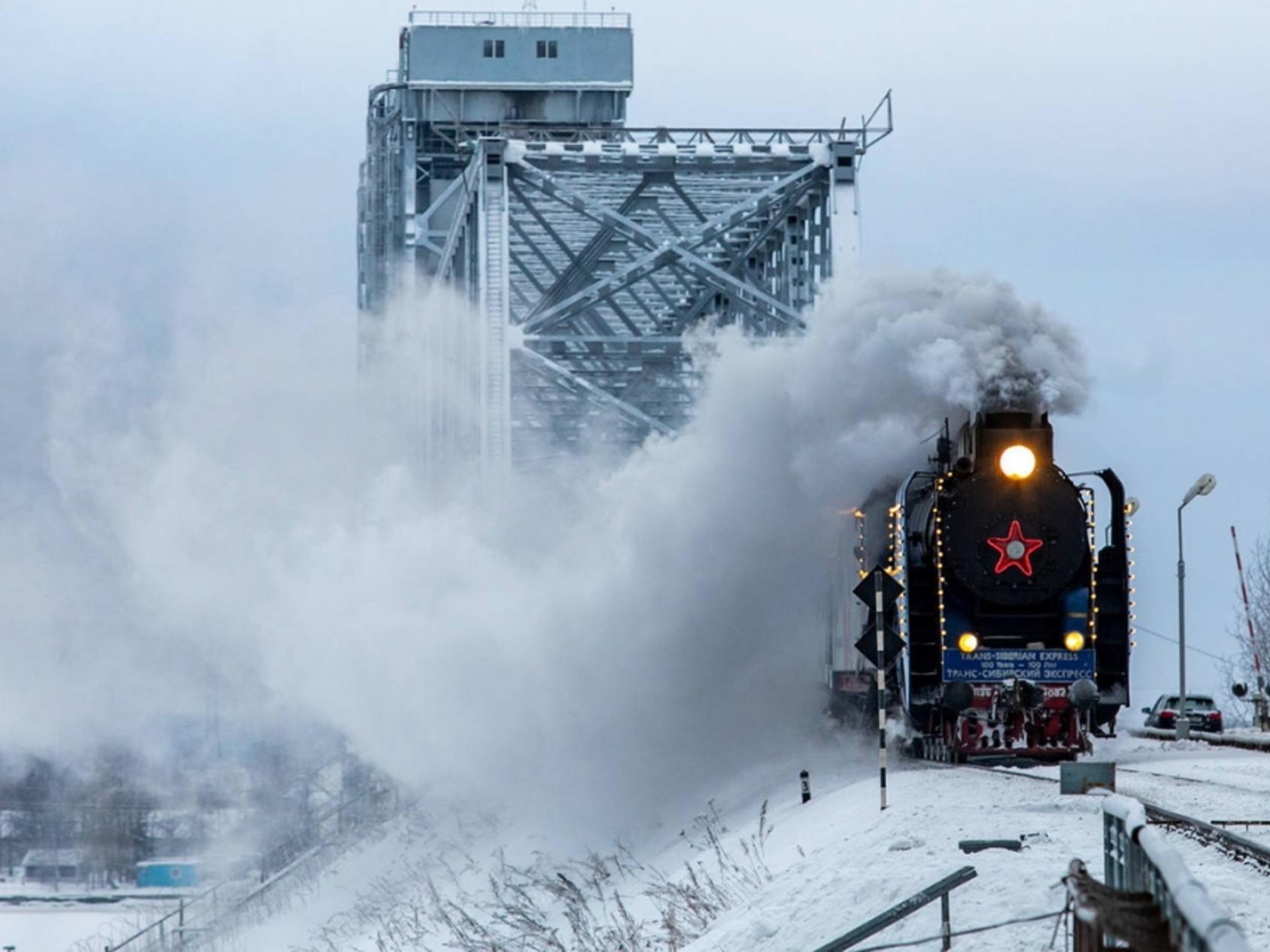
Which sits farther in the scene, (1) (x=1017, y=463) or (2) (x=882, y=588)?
(1) (x=1017, y=463)

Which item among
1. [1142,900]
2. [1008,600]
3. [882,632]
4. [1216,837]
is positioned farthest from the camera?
[1008,600]

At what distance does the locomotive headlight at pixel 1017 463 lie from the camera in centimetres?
2175

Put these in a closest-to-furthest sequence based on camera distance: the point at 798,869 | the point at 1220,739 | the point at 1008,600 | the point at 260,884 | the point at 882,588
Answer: the point at 798,869, the point at 882,588, the point at 1008,600, the point at 1220,739, the point at 260,884

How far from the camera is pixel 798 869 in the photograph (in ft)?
49.5

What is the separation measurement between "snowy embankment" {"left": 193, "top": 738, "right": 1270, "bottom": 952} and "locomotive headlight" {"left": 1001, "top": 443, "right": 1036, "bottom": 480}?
2.87 metres

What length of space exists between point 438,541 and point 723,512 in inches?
375

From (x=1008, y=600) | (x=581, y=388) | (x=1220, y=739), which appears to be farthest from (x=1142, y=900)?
(x=581, y=388)

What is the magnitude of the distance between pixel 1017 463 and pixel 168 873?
29.0m

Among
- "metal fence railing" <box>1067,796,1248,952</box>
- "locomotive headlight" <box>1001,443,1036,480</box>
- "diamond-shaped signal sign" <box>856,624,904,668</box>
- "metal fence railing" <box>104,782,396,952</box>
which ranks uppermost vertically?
"locomotive headlight" <box>1001,443,1036,480</box>

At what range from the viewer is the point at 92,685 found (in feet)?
140

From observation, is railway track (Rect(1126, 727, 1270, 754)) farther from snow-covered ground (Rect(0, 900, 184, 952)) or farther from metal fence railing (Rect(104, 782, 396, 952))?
snow-covered ground (Rect(0, 900, 184, 952))

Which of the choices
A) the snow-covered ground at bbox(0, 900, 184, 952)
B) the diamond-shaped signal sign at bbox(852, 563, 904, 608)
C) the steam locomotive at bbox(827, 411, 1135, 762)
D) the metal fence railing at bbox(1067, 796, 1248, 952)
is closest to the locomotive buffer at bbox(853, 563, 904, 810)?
the diamond-shaped signal sign at bbox(852, 563, 904, 608)

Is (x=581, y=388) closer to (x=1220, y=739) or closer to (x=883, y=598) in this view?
(x=1220, y=739)

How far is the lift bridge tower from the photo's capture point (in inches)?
1884
